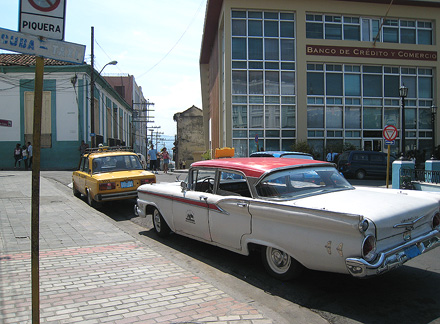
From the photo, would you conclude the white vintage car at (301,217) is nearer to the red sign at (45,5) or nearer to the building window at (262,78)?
the red sign at (45,5)

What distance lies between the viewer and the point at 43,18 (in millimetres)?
2787

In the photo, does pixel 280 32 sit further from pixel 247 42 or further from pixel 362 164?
pixel 362 164

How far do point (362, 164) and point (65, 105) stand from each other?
Answer: 2082cm

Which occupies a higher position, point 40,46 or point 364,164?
point 40,46

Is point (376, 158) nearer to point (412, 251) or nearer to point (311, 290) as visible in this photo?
point (412, 251)

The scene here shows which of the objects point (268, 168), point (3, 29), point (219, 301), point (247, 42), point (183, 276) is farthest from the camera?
point (247, 42)

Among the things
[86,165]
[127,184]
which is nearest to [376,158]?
[127,184]

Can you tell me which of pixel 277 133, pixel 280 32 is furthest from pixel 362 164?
pixel 280 32

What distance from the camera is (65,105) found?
26.8 metres

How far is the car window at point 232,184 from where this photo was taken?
5.09m

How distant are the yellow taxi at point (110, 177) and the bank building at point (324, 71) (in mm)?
13022

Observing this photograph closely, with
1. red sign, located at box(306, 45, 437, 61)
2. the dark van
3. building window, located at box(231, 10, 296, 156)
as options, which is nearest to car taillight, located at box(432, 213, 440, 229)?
the dark van

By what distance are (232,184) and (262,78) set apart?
734 inches

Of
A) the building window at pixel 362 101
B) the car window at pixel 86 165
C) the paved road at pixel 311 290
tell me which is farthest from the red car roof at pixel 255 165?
the building window at pixel 362 101
